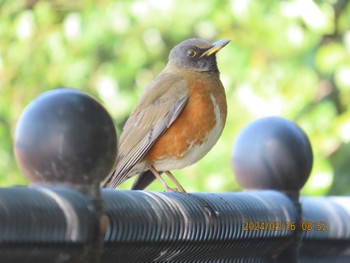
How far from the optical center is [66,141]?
119 centimetres

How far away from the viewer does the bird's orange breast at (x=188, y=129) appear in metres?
3.01

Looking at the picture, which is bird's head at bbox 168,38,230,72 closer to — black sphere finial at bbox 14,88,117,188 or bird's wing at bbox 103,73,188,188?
bird's wing at bbox 103,73,188,188

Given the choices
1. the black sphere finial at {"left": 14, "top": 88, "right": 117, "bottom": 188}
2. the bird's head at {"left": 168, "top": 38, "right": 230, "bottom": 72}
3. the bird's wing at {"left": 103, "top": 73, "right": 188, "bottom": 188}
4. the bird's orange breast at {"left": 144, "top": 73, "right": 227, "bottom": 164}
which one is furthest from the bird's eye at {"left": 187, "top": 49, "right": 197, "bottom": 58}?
the black sphere finial at {"left": 14, "top": 88, "right": 117, "bottom": 188}

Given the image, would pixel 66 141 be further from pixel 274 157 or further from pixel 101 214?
pixel 274 157

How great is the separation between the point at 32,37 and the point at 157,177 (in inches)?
116

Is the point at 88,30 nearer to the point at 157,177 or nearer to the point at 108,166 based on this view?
the point at 157,177

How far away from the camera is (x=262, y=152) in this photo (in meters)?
2.18

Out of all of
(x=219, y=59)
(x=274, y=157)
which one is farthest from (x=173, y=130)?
(x=219, y=59)

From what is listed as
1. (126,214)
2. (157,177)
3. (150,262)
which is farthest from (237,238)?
(157,177)

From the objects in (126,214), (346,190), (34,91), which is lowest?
(346,190)

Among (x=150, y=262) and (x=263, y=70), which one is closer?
(x=150, y=262)

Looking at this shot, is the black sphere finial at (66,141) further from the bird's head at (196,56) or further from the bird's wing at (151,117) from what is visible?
the bird's head at (196,56)

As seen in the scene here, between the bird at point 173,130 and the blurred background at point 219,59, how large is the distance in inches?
74.1

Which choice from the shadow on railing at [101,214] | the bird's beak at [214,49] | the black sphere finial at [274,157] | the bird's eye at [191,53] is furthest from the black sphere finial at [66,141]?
the bird's eye at [191,53]
